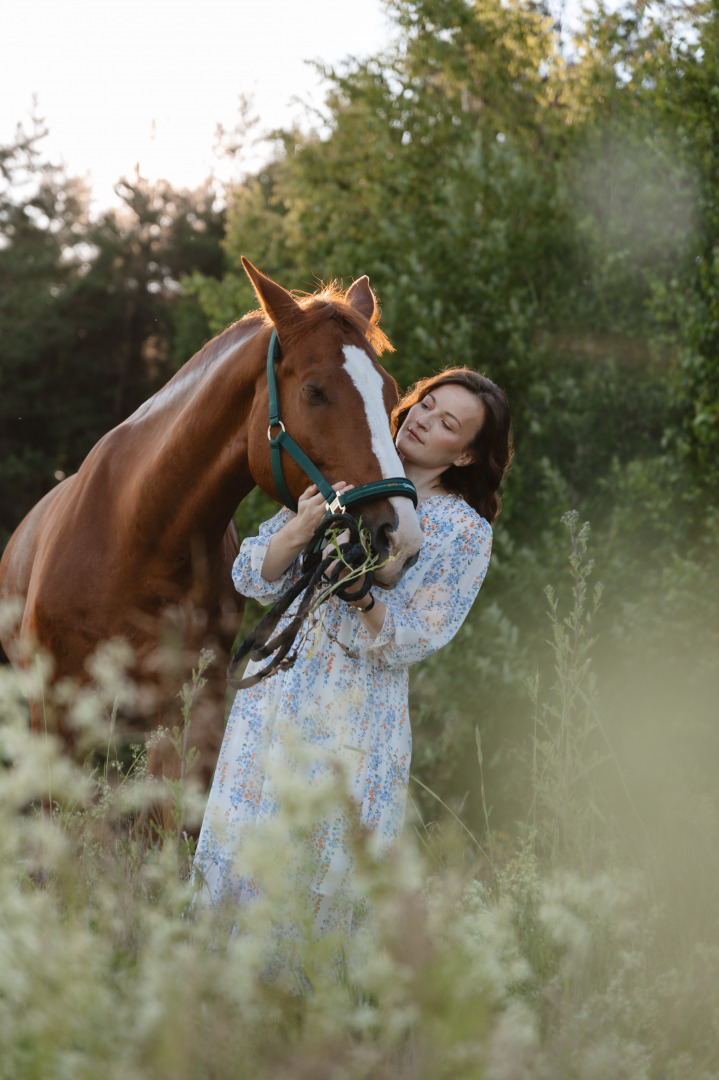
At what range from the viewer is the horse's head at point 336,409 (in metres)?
2.12

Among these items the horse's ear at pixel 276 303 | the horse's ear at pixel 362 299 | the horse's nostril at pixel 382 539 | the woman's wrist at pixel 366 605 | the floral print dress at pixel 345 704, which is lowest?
the floral print dress at pixel 345 704

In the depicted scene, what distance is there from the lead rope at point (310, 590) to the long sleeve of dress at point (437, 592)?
18cm

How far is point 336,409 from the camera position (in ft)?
7.79

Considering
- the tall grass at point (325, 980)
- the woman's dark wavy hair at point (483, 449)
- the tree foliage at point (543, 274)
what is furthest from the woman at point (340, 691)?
the tree foliage at point (543, 274)

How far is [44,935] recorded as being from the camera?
1.07 metres

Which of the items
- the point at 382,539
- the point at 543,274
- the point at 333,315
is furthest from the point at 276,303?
the point at 543,274

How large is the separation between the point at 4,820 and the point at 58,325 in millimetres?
19443

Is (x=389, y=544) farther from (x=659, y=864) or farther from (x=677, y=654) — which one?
(x=677, y=654)

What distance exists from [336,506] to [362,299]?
1.11m

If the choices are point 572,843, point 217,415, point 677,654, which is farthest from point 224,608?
point 677,654

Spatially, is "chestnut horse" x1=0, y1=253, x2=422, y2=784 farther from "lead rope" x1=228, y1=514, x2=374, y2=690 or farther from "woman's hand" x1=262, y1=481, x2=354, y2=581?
"lead rope" x1=228, y1=514, x2=374, y2=690

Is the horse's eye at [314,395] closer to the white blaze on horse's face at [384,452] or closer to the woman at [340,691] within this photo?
the white blaze on horse's face at [384,452]

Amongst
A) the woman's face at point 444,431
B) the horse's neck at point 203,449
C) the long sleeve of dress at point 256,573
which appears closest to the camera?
the long sleeve of dress at point 256,573

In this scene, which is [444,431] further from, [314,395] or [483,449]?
[314,395]
